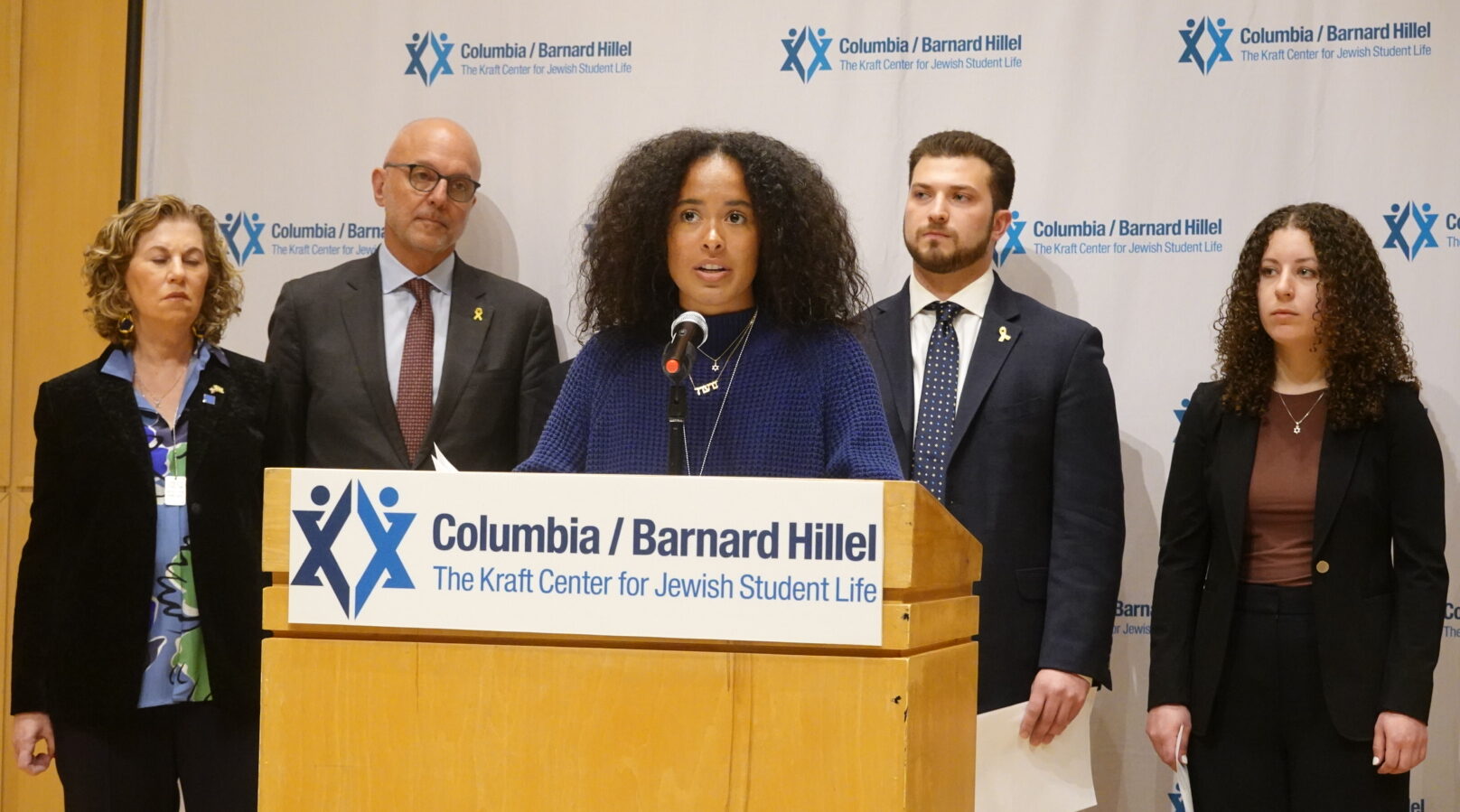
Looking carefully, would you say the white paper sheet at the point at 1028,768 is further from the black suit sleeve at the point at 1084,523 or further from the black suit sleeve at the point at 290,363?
the black suit sleeve at the point at 290,363

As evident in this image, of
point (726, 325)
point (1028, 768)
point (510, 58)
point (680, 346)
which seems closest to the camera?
point (680, 346)

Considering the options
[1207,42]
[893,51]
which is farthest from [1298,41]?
[893,51]

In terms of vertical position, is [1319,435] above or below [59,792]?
above

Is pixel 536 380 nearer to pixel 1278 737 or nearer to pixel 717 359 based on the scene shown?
pixel 717 359

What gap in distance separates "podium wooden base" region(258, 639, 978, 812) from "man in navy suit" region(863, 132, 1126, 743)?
4.02 feet

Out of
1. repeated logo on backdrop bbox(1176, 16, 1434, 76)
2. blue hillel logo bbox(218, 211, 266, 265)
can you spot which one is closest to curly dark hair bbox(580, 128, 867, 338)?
repeated logo on backdrop bbox(1176, 16, 1434, 76)

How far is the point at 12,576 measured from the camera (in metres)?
4.14

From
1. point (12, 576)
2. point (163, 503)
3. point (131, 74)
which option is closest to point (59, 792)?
point (12, 576)

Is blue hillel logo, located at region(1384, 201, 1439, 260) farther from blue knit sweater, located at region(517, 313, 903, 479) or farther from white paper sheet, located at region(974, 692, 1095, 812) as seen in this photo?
blue knit sweater, located at region(517, 313, 903, 479)

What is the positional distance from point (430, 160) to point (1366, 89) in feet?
8.17

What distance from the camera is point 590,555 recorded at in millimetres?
1661

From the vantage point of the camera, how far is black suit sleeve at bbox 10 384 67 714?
2.85 metres

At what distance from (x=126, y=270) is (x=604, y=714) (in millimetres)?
1918

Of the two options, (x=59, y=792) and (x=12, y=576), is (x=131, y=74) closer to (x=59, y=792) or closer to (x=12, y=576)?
(x=12, y=576)
